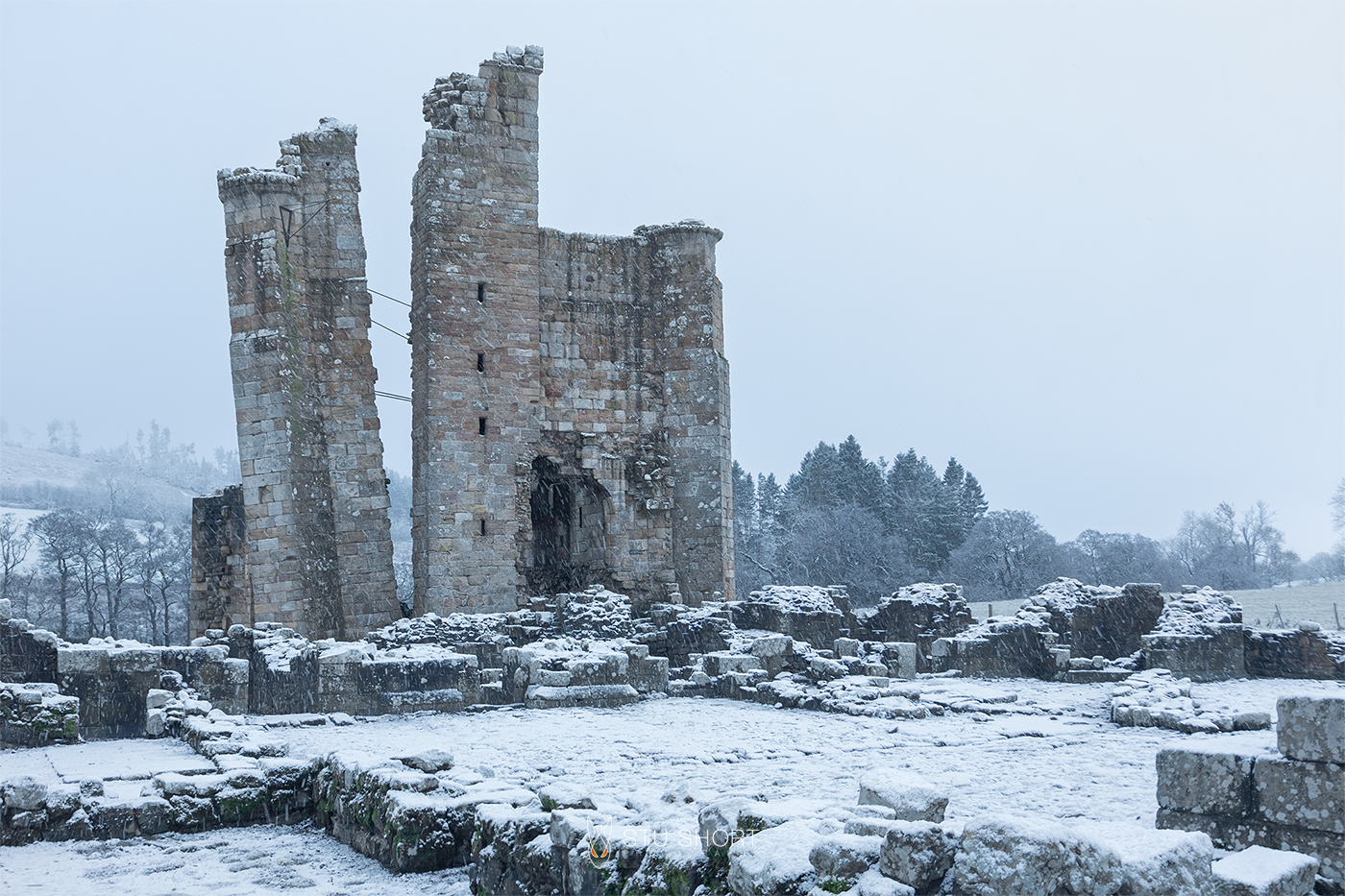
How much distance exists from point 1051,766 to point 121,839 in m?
7.15

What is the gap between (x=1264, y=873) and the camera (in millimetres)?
4191

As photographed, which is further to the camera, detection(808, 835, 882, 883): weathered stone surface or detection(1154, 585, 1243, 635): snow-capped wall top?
detection(1154, 585, 1243, 635): snow-capped wall top

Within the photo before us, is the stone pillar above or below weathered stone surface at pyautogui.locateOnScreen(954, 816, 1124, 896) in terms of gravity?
above

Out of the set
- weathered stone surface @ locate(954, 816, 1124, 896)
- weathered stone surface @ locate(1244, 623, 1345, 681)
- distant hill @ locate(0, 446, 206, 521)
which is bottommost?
weathered stone surface @ locate(1244, 623, 1345, 681)

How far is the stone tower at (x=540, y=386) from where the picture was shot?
1973cm

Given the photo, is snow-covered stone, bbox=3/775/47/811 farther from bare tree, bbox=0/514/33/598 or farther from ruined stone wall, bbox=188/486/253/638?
bare tree, bbox=0/514/33/598

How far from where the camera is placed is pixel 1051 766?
9258 millimetres

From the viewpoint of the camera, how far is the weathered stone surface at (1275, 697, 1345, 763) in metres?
4.86

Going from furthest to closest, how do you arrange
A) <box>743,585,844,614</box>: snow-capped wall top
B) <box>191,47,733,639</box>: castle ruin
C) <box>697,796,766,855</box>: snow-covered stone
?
<box>743,585,844,614</box>: snow-capped wall top → <box>191,47,733,639</box>: castle ruin → <box>697,796,766,855</box>: snow-covered stone

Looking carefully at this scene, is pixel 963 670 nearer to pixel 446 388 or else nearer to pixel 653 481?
pixel 653 481

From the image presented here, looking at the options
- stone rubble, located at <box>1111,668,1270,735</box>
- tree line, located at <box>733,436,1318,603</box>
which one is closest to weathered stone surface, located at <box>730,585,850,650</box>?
stone rubble, located at <box>1111,668,1270,735</box>

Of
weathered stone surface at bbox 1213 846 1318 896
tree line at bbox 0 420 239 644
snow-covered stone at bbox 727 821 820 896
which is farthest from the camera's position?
tree line at bbox 0 420 239 644

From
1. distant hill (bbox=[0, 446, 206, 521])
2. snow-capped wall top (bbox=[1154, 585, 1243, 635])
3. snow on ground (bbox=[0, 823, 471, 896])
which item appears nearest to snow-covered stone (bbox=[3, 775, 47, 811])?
snow on ground (bbox=[0, 823, 471, 896])

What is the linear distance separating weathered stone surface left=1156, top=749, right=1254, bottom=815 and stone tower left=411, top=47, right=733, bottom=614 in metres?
15.3
